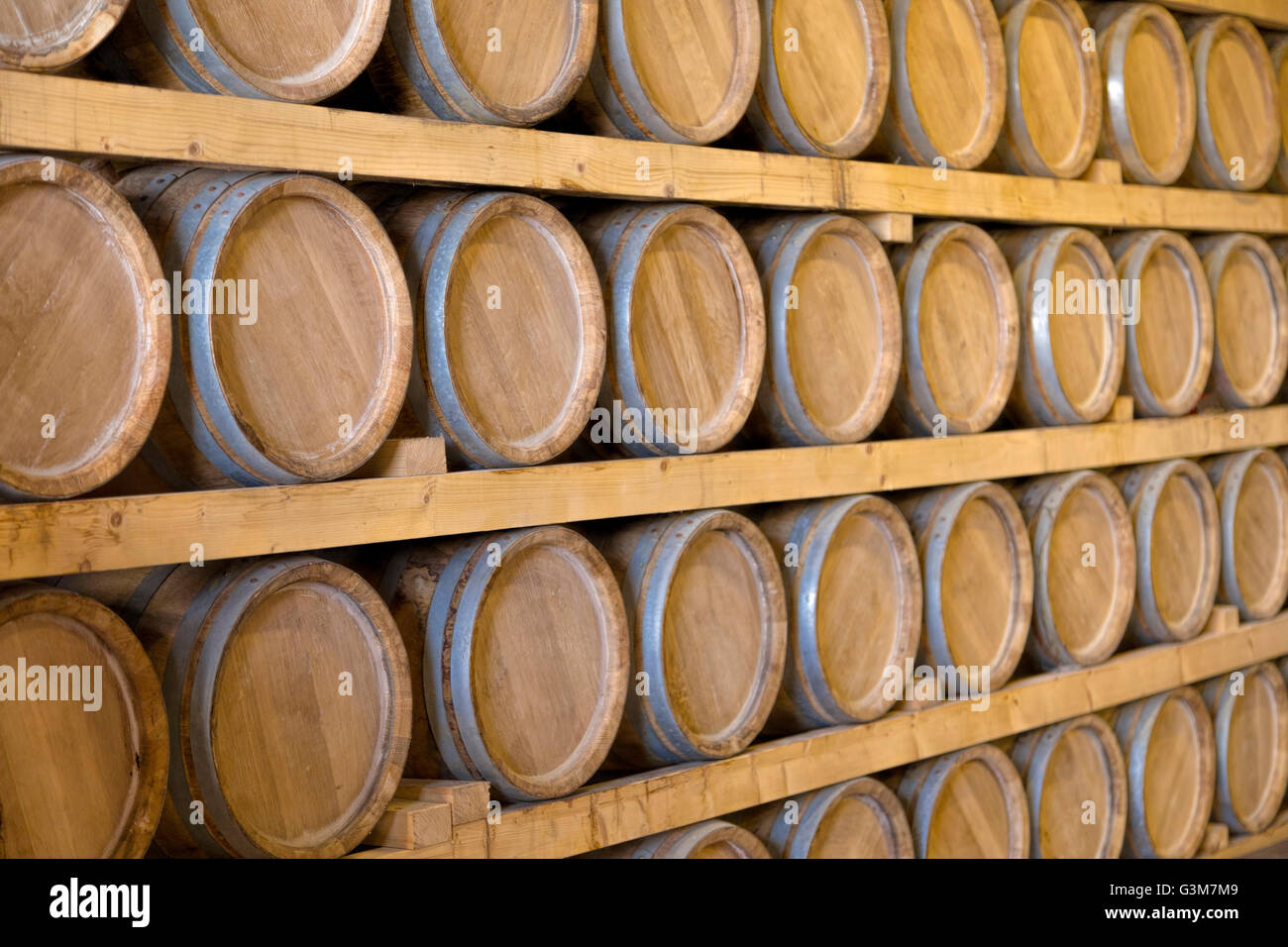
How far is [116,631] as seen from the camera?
2506mm

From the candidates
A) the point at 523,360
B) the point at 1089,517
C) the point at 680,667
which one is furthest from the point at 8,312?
the point at 1089,517

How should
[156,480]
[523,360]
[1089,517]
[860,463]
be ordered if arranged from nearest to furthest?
[156,480]
[523,360]
[860,463]
[1089,517]

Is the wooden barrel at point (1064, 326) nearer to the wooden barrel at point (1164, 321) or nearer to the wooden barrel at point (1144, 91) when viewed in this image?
the wooden barrel at point (1164, 321)

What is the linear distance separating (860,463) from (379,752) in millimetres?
1697

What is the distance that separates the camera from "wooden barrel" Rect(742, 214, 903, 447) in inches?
152

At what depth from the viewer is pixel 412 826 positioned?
2.93 m

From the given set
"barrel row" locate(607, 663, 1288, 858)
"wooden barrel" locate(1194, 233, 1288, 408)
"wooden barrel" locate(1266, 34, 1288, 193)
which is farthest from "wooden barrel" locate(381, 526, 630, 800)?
"wooden barrel" locate(1266, 34, 1288, 193)

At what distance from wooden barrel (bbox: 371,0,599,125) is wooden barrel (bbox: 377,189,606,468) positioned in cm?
20

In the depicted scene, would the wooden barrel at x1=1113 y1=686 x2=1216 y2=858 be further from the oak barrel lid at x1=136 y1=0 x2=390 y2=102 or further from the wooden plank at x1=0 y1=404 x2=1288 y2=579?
the oak barrel lid at x1=136 y1=0 x2=390 y2=102

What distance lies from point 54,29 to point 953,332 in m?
2.83

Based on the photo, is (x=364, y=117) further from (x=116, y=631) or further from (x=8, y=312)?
(x=116, y=631)

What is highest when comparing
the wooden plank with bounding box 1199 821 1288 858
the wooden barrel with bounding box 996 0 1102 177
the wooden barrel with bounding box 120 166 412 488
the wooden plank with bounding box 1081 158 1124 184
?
the wooden barrel with bounding box 996 0 1102 177

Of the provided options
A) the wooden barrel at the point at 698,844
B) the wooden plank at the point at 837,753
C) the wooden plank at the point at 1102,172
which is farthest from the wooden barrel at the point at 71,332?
the wooden plank at the point at 1102,172

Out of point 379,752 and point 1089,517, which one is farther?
point 1089,517
